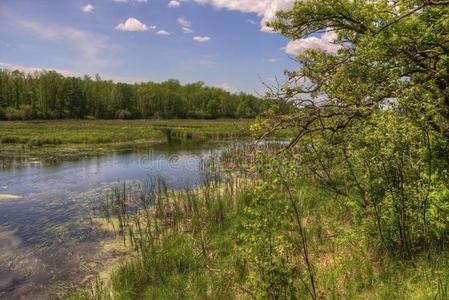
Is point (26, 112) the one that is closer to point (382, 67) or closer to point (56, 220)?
point (56, 220)

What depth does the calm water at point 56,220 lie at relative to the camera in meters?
7.47

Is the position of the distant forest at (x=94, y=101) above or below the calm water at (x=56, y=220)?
above

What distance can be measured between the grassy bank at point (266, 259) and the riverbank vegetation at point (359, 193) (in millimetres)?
23

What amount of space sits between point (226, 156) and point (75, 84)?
2696 inches

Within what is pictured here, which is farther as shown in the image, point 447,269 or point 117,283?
point 117,283

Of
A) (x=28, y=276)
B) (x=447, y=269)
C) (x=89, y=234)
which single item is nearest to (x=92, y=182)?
(x=89, y=234)

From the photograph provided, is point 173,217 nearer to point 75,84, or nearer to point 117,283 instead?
point 117,283

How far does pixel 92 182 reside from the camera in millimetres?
16359

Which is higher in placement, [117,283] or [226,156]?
[226,156]

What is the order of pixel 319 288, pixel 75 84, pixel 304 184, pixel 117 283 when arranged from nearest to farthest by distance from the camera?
pixel 319 288
pixel 117 283
pixel 304 184
pixel 75 84

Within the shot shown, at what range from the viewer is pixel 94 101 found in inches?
3253

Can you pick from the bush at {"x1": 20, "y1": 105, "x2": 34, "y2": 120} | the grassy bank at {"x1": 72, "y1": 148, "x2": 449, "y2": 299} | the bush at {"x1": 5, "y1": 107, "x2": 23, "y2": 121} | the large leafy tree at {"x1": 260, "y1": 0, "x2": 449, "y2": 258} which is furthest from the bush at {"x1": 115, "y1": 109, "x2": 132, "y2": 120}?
the large leafy tree at {"x1": 260, "y1": 0, "x2": 449, "y2": 258}

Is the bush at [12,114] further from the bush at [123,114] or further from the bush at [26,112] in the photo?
the bush at [123,114]

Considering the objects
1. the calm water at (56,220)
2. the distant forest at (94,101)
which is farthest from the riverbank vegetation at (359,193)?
the distant forest at (94,101)
